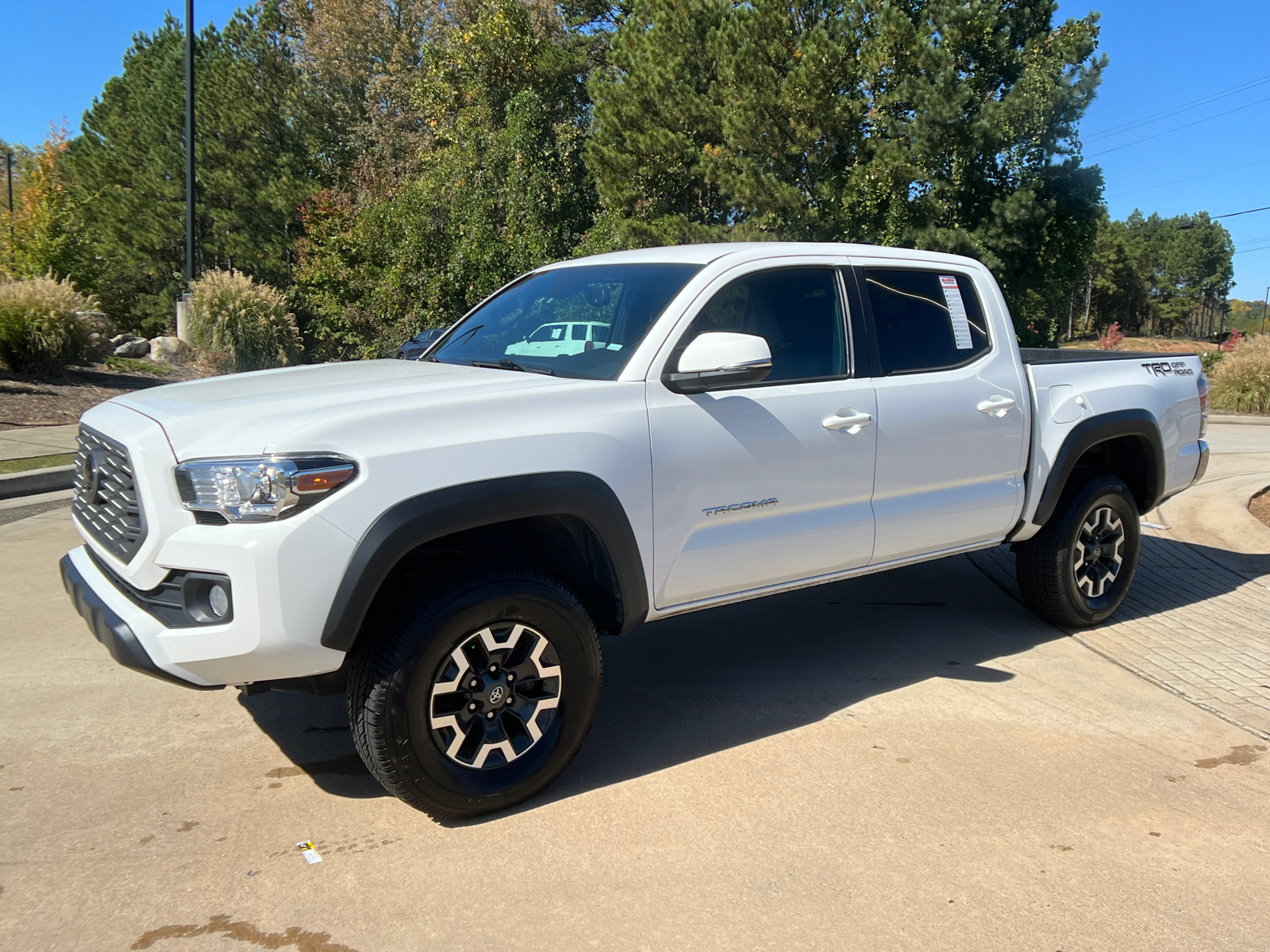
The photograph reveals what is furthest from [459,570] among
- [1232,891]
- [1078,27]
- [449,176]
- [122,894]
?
[1078,27]

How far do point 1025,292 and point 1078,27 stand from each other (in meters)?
6.41

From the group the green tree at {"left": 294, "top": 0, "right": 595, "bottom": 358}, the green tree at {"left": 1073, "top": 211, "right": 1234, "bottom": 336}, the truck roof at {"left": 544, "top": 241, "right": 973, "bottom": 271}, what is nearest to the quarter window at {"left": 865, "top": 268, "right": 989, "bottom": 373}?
the truck roof at {"left": 544, "top": 241, "right": 973, "bottom": 271}

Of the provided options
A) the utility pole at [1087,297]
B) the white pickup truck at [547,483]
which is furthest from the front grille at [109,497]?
the utility pole at [1087,297]

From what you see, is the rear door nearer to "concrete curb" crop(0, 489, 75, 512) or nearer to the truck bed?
the truck bed

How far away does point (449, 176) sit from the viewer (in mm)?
24859

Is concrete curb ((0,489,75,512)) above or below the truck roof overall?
below

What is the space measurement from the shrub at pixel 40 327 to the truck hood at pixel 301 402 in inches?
462

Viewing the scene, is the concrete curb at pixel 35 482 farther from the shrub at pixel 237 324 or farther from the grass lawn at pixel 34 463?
the shrub at pixel 237 324

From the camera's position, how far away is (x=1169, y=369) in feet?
19.2

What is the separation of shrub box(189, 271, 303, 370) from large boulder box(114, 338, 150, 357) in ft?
4.98

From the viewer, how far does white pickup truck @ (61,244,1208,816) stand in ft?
10.00

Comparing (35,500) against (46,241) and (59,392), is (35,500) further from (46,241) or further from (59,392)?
(46,241)

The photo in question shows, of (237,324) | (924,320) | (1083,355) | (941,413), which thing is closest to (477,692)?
(941,413)

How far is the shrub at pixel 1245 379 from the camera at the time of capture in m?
20.2
